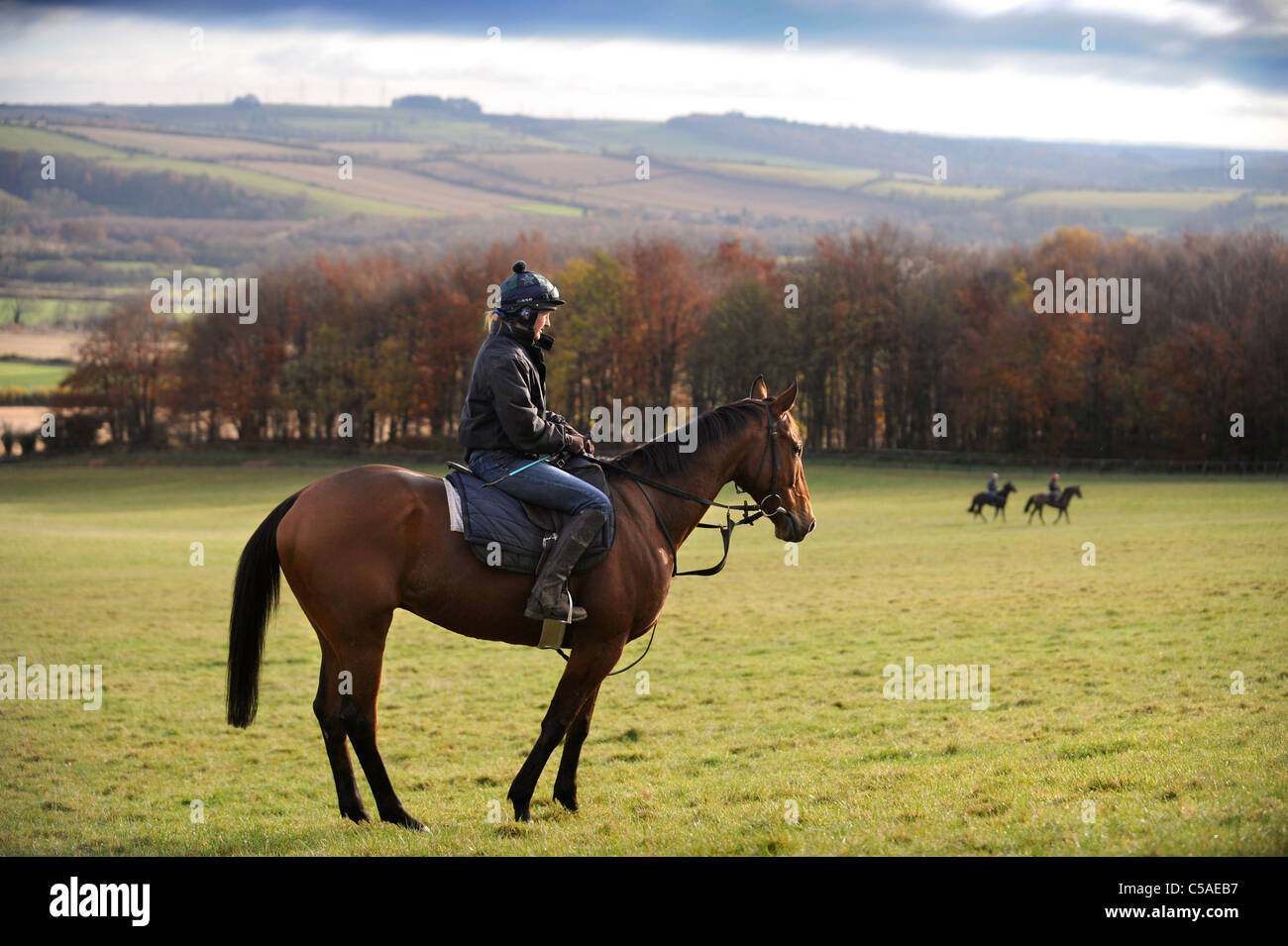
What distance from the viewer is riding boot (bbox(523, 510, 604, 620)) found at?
721cm

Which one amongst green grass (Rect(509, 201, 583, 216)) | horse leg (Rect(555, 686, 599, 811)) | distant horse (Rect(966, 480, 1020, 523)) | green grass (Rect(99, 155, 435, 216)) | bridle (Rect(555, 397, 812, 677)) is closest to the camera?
horse leg (Rect(555, 686, 599, 811))

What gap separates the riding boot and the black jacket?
2.01 feet

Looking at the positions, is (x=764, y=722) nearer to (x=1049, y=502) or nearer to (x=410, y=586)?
(x=410, y=586)

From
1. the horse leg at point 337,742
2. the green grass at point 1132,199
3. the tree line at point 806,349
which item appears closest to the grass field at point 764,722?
the horse leg at point 337,742

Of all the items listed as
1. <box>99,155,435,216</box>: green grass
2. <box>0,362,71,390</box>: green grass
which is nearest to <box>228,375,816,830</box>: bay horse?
<box>0,362,71,390</box>: green grass

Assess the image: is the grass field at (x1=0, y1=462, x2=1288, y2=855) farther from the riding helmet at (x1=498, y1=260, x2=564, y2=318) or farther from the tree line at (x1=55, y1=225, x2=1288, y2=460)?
the tree line at (x1=55, y1=225, x2=1288, y2=460)

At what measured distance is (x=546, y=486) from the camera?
7.42 metres

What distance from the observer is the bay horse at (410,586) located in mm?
7203

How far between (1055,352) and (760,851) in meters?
60.8

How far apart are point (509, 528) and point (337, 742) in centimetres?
189

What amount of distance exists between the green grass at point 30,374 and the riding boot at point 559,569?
8651 cm

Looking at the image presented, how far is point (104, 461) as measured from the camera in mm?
69000
